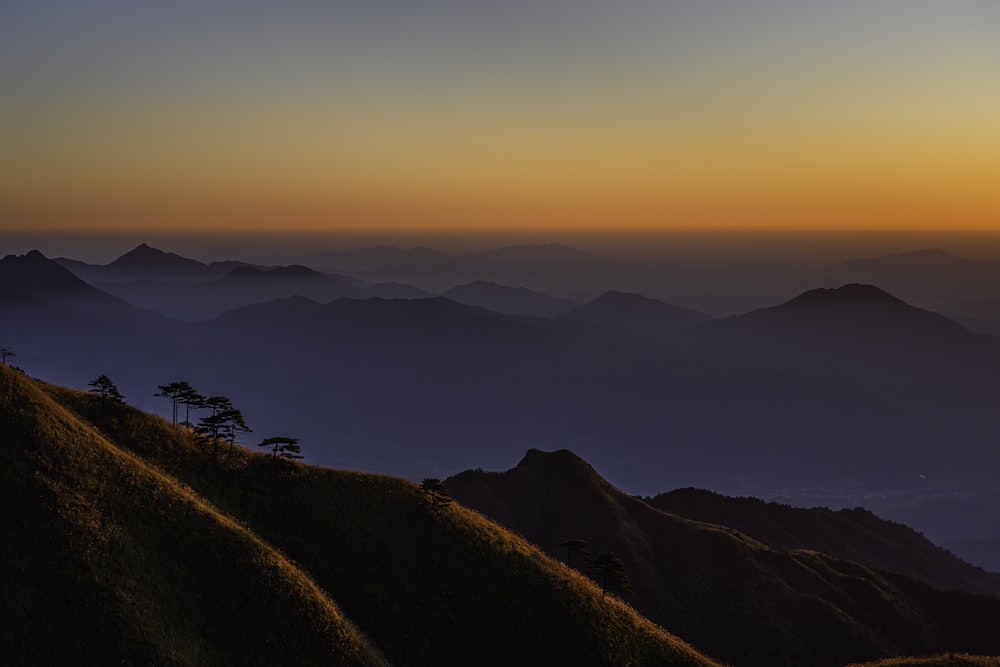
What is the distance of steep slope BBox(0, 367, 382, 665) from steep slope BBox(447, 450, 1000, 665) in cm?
7557

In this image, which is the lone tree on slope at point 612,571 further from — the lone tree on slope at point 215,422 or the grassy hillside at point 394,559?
the lone tree on slope at point 215,422

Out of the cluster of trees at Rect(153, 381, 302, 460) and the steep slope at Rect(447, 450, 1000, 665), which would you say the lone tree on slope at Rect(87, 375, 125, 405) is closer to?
the cluster of trees at Rect(153, 381, 302, 460)

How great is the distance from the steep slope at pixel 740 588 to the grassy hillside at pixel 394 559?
53754 millimetres

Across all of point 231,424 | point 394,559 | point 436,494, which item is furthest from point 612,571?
point 231,424

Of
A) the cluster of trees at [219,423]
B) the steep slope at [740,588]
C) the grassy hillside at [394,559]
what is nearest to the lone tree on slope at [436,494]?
the grassy hillside at [394,559]

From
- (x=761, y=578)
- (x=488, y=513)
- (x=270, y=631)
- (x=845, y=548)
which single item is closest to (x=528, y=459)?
(x=488, y=513)

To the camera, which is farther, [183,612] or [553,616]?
[553,616]

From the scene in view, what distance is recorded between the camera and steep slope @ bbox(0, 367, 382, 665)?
105ft

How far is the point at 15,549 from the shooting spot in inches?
1341

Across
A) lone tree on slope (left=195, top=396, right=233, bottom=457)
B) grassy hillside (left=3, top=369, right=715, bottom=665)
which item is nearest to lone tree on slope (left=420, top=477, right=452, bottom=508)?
grassy hillside (left=3, top=369, right=715, bottom=665)

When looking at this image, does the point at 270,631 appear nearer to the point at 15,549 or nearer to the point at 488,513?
the point at 15,549

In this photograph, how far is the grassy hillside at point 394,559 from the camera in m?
45.7

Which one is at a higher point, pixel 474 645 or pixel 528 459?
pixel 474 645

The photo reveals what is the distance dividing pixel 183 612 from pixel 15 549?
30.6 feet
